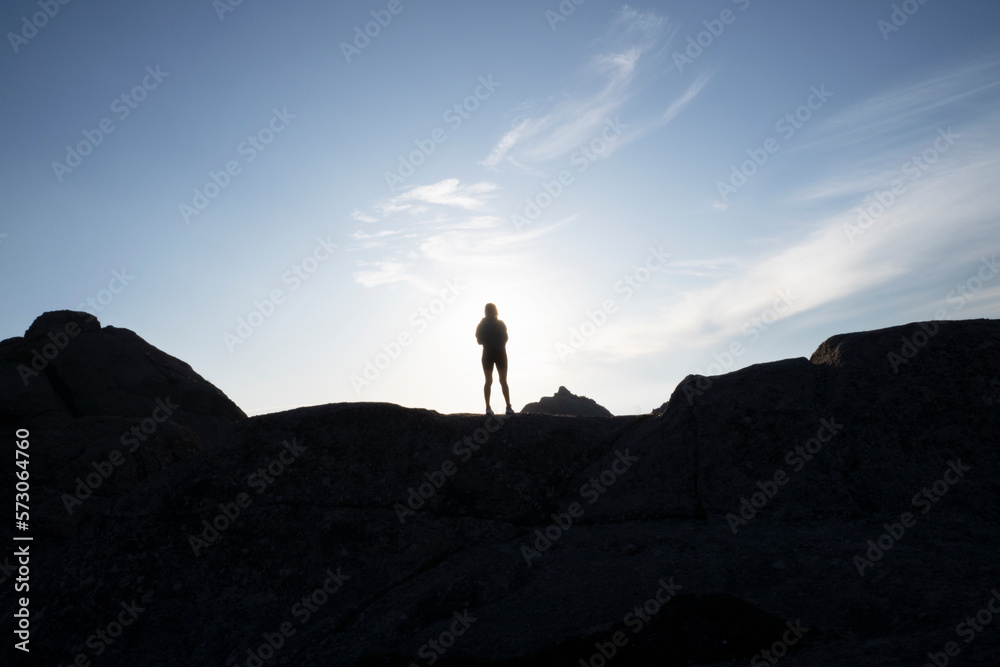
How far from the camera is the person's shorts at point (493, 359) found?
45.4 feet

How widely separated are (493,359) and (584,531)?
5.78 metres

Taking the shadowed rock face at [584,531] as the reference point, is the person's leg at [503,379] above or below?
above

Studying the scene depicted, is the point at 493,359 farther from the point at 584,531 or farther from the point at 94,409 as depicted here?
the point at 94,409

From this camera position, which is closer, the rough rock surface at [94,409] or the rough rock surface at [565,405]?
the rough rock surface at [94,409]

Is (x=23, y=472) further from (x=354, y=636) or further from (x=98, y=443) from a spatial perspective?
(x=354, y=636)

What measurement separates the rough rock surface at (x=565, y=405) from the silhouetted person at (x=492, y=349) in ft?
82.9

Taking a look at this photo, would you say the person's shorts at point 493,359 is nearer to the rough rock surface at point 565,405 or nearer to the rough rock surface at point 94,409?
the rough rock surface at point 94,409

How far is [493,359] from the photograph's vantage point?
1388 centimetres

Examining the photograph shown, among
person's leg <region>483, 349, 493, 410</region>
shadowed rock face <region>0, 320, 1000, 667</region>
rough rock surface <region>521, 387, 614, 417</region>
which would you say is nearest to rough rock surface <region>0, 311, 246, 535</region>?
shadowed rock face <region>0, 320, 1000, 667</region>

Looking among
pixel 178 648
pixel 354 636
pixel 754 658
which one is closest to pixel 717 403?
pixel 754 658

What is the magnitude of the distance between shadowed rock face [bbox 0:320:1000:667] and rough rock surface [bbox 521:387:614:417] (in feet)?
96.8

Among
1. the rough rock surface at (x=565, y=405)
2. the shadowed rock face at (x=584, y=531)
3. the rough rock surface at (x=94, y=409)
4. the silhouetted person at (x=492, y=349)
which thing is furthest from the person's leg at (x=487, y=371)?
the rough rock surface at (x=565, y=405)

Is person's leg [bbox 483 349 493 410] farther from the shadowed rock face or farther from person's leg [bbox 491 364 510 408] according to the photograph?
the shadowed rock face

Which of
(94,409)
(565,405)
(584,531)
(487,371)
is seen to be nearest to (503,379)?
(487,371)
